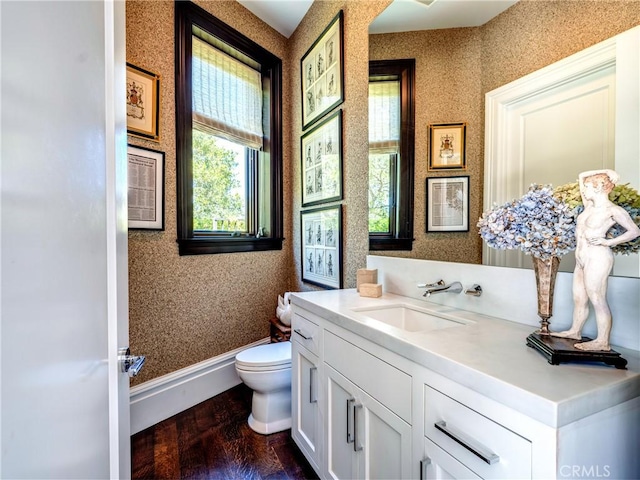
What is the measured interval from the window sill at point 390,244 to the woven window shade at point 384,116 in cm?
51

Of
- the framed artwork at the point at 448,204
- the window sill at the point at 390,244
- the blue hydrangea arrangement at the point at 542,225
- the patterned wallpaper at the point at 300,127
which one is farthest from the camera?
the window sill at the point at 390,244

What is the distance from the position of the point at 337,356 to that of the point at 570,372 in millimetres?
776

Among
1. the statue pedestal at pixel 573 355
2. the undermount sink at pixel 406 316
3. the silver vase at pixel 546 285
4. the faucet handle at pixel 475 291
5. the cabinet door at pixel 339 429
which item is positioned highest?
the silver vase at pixel 546 285

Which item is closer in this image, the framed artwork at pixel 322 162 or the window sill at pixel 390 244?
the window sill at pixel 390 244

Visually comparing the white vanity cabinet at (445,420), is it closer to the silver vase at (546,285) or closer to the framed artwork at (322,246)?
the silver vase at (546,285)

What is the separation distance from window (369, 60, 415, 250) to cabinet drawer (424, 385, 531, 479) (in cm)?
95

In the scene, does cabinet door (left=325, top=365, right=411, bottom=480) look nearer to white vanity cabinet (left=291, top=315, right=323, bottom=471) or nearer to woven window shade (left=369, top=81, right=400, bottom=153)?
white vanity cabinet (left=291, top=315, right=323, bottom=471)

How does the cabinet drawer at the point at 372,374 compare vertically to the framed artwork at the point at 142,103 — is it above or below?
below

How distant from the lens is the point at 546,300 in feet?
2.87

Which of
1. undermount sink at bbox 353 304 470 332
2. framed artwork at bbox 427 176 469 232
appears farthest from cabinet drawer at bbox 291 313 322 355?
framed artwork at bbox 427 176 469 232

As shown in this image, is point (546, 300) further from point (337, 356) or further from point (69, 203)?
point (69, 203)

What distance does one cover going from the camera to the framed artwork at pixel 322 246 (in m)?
2.10

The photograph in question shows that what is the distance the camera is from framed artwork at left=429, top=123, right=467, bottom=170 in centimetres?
137

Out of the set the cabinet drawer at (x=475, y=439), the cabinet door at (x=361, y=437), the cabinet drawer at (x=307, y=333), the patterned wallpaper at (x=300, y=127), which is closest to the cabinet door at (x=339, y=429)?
the cabinet door at (x=361, y=437)
